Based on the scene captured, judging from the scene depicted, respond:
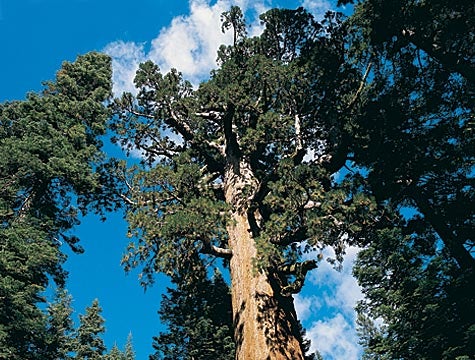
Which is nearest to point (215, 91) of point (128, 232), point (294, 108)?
point (294, 108)

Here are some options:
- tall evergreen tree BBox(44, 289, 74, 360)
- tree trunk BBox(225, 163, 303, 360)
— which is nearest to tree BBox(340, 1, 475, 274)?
tree trunk BBox(225, 163, 303, 360)

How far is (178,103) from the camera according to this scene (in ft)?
37.2

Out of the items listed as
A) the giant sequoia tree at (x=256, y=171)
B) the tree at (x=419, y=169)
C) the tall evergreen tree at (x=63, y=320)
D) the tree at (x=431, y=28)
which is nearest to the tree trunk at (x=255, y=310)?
the giant sequoia tree at (x=256, y=171)

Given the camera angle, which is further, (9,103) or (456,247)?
(9,103)

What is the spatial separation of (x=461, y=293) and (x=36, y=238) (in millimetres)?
9731

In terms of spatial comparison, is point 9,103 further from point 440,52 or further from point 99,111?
point 440,52

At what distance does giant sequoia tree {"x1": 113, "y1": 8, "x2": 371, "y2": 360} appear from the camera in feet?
24.8

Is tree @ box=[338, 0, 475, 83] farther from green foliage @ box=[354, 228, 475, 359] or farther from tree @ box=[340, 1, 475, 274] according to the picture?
green foliage @ box=[354, 228, 475, 359]

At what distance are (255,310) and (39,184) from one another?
8.37 metres

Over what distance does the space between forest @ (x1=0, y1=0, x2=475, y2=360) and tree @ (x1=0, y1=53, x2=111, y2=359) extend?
5 centimetres

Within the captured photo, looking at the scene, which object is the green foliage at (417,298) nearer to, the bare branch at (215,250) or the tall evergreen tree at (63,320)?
the bare branch at (215,250)

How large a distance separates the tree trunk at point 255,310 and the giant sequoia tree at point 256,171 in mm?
20

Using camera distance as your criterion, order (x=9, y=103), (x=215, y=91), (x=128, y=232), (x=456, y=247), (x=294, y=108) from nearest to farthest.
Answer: (x=456, y=247) < (x=128, y=232) < (x=294, y=108) < (x=215, y=91) < (x=9, y=103)

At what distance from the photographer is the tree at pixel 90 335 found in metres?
30.3
